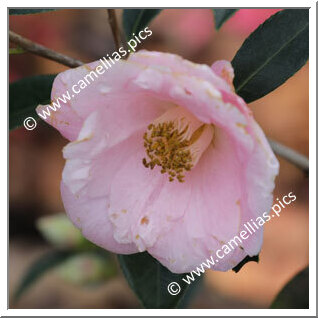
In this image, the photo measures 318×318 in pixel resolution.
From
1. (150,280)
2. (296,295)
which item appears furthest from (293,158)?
(150,280)

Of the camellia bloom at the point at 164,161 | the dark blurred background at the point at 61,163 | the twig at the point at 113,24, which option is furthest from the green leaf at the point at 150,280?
the dark blurred background at the point at 61,163

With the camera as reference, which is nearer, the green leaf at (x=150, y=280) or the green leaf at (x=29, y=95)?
the green leaf at (x=150, y=280)

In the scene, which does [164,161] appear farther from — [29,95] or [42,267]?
[42,267]

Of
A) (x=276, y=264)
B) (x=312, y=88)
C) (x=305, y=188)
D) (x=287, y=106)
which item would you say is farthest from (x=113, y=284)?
(x=312, y=88)

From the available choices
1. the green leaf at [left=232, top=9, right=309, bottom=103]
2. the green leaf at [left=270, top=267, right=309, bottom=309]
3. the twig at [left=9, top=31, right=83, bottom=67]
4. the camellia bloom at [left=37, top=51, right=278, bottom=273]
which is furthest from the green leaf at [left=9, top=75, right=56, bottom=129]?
the green leaf at [left=270, top=267, right=309, bottom=309]

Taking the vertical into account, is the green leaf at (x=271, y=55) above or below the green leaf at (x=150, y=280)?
above

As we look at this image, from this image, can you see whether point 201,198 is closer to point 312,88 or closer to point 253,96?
point 253,96

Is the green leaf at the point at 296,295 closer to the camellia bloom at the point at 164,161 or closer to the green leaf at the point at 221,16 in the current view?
the camellia bloom at the point at 164,161

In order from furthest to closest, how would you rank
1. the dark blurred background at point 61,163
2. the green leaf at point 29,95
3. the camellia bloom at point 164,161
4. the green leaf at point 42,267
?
the dark blurred background at point 61,163 → the green leaf at point 42,267 → the green leaf at point 29,95 → the camellia bloom at point 164,161
